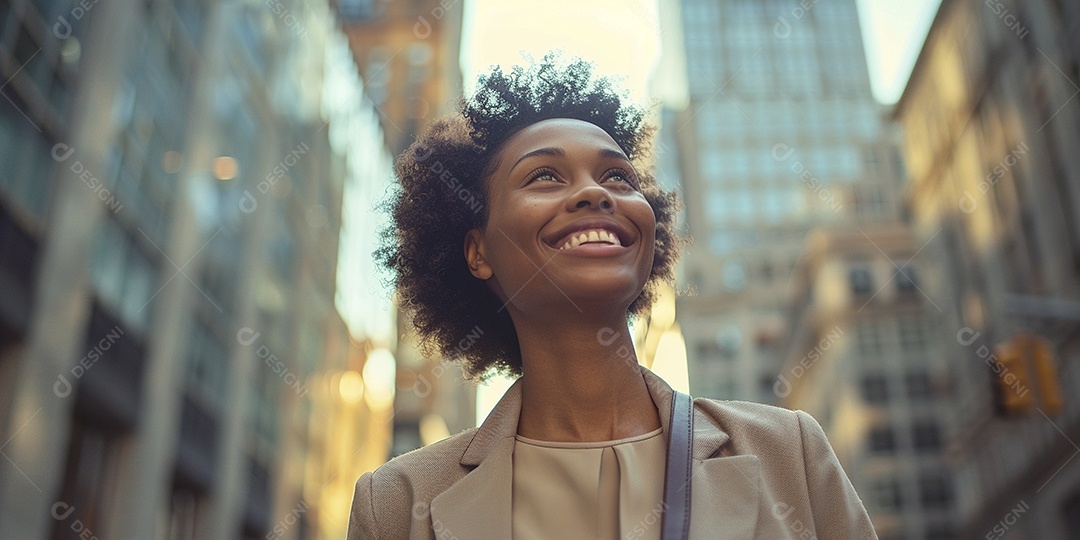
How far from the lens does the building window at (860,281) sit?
77.6 metres

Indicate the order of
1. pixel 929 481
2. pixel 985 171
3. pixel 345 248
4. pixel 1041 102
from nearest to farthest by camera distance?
pixel 1041 102 < pixel 985 171 < pixel 345 248 < pixel 929 481

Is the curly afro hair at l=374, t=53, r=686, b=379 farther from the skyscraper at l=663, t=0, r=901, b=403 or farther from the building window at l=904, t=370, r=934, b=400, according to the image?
the skyscraper at l=663, t=0, r=901, b=403

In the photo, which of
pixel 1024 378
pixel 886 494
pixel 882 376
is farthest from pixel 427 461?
pixel 882 376

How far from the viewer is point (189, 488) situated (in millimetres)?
24328

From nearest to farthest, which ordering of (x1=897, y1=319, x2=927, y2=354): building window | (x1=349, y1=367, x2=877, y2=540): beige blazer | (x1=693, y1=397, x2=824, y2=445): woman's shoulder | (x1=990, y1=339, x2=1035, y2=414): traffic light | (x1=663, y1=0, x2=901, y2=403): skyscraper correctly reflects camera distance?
(x1=349, y1=367, x2=877, y2=540): beige blazer, (x1=693, y1=397, x2=824, y2=445): woman's shoulder, (x1=990, y1=339, x2=1035, y2=414): traffic light, (x1=897, y1=319, x2=927, y2=354): building window, (x1=663, y1=0, x2=901, y2=403): skyscraper

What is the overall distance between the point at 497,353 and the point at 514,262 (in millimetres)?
682

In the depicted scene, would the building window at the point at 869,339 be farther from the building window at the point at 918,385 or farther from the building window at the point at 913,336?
the building window at the point at 918,385

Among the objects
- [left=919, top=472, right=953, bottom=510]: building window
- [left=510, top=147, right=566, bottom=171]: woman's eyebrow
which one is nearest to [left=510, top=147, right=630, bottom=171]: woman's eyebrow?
[left=510, top=147, right=566, bottom=171]: woman's eyebrow

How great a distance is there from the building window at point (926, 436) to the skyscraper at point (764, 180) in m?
25.3

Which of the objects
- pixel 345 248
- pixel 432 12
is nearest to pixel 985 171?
pixel 345 248

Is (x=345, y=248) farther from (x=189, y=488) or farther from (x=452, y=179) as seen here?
(x=452, y=179)

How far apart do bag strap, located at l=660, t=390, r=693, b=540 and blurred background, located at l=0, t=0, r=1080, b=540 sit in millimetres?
960

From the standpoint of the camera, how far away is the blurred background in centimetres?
1598

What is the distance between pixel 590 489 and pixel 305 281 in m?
36.7
